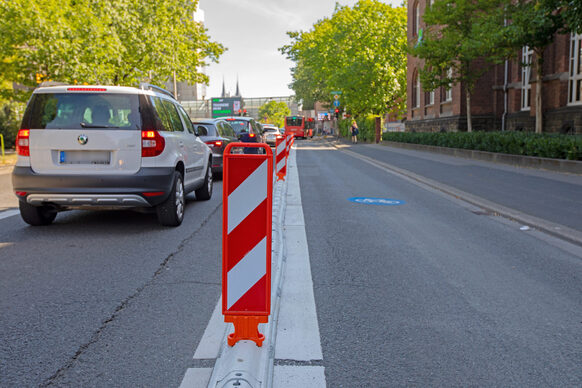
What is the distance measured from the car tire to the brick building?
19226 mm

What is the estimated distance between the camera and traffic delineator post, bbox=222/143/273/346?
9.94ft

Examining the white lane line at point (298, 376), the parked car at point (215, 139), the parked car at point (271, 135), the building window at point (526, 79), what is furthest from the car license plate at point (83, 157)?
the building window at point (526, 79)

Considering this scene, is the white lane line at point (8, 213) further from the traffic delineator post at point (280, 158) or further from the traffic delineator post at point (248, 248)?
the traffic delineator post at point (248, 248)

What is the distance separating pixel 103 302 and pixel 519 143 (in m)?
16.3

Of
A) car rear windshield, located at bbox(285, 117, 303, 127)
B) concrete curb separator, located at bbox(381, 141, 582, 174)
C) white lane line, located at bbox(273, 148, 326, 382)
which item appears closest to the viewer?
white lane line, located at bbox(273, 148, 326, 382)

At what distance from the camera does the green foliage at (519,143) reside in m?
14.8

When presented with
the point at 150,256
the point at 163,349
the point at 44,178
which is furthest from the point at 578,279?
the point at 44,178

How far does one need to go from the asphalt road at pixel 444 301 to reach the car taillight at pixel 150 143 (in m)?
2.25

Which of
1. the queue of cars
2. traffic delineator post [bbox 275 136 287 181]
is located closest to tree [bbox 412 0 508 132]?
traffic delineator post [bbox 275 136 287 181]

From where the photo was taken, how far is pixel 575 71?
69.5 feet

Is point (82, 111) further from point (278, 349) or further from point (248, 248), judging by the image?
point (278, 349)

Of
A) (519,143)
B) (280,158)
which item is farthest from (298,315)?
(519,143)

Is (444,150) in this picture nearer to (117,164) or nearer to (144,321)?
(117,164)

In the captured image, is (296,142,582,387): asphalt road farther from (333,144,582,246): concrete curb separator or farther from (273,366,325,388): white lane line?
(333,144,582,246): concrete curb separator
